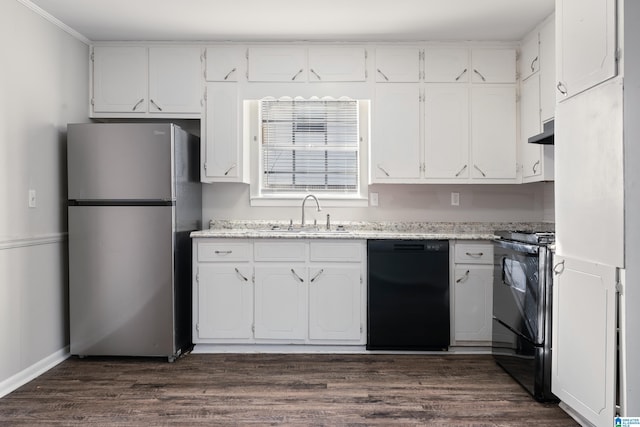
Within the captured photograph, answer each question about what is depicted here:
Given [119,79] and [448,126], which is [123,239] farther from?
[448,126]

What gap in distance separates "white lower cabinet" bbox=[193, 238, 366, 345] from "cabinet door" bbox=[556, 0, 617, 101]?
1.73 m

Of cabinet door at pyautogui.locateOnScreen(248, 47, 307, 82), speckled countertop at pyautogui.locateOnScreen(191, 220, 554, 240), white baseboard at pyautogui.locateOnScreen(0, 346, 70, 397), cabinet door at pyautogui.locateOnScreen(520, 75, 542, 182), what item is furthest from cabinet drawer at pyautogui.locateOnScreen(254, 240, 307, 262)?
cabinet door at pyautogui.locateOnScreen(520, 75, 542, 182)

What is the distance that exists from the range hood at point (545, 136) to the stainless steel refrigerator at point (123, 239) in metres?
2.45

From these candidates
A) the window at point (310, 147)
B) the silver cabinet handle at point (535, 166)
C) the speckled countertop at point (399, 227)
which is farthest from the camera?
the window at point (310, 147)

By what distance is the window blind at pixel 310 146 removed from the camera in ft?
13.3

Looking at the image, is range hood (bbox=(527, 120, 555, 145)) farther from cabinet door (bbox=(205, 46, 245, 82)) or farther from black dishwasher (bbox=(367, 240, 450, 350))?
cabinet door (bbox=(205, 46, 245, 82))

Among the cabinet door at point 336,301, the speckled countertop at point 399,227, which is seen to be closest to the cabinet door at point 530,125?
the speckled countertop at point 399,227

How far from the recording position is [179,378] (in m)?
2.97

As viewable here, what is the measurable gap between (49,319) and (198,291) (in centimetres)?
101

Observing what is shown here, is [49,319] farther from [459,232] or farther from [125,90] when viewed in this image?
[459,232]

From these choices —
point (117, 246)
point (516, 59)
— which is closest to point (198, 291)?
point (117, 246)

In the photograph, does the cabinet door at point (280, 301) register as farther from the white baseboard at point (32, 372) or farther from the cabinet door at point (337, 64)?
the cabinet door at point (337, 64)

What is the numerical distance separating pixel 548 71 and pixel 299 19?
1.78 meters

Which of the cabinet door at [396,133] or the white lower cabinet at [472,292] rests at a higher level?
the cabinet door at [396,133]
